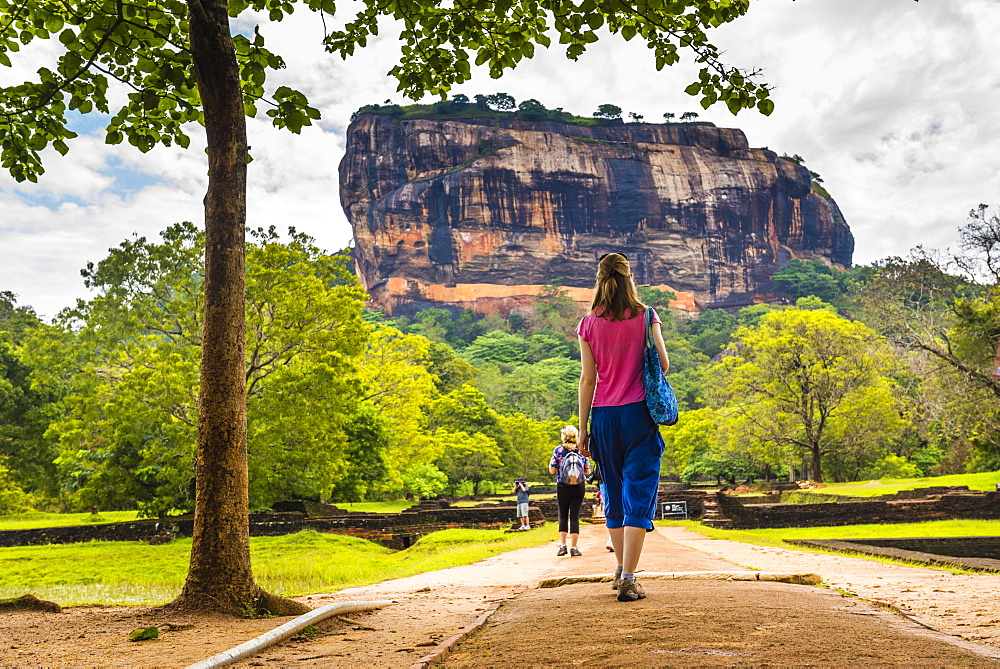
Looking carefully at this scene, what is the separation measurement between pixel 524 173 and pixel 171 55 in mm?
117895

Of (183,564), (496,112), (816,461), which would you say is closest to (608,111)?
(496,112)

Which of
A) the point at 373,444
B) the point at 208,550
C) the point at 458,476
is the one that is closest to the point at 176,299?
the point at 373,444

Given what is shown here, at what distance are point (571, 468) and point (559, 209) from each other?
118661 millimetres

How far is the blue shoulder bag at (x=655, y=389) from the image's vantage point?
3.99 meters

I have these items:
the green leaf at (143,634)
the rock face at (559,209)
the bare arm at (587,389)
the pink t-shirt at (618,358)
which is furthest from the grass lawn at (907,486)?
the rock face at (559,209)

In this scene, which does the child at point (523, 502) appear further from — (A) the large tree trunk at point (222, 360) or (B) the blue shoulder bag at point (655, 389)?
(B) the blue shoulder bag at point (655, 389)

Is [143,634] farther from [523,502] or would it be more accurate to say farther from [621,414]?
[523,502]

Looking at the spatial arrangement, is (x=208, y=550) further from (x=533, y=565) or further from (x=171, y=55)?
(x=533, y=565)

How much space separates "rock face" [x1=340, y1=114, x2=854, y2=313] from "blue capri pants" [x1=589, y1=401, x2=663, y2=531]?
4600 inches

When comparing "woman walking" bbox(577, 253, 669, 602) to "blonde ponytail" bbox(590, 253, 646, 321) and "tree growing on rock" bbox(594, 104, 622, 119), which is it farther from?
"tree growing on rock" bbox(594, 104, 622, 119)

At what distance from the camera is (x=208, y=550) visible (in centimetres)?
476

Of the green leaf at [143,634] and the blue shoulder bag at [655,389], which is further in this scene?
the blue shoulder bag at [655,389]

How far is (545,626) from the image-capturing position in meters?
3.35

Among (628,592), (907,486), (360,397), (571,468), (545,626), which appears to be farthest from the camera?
(907,486)
